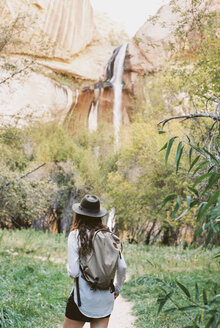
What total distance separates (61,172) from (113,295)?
750 inches

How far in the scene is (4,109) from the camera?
23.9 m

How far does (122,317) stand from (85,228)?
352 cm

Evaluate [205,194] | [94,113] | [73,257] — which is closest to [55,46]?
[94,113]

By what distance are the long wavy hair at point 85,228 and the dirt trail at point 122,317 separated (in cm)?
296

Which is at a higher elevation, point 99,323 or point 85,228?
point 85,228

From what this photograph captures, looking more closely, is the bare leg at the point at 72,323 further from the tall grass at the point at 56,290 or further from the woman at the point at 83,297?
the tall grass at the point at 56,290

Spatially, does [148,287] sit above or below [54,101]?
below

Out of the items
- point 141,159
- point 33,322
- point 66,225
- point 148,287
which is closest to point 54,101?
point 66,225

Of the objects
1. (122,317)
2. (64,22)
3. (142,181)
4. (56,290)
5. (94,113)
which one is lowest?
(56,290)

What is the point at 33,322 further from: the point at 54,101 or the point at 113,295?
the point at 54,101

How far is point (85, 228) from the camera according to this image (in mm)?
2959

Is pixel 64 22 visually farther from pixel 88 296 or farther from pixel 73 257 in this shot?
pixel 88 296

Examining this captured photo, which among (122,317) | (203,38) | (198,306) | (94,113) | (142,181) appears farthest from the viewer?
(94,113)

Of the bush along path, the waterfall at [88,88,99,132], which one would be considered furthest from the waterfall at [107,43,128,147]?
the bush along path
